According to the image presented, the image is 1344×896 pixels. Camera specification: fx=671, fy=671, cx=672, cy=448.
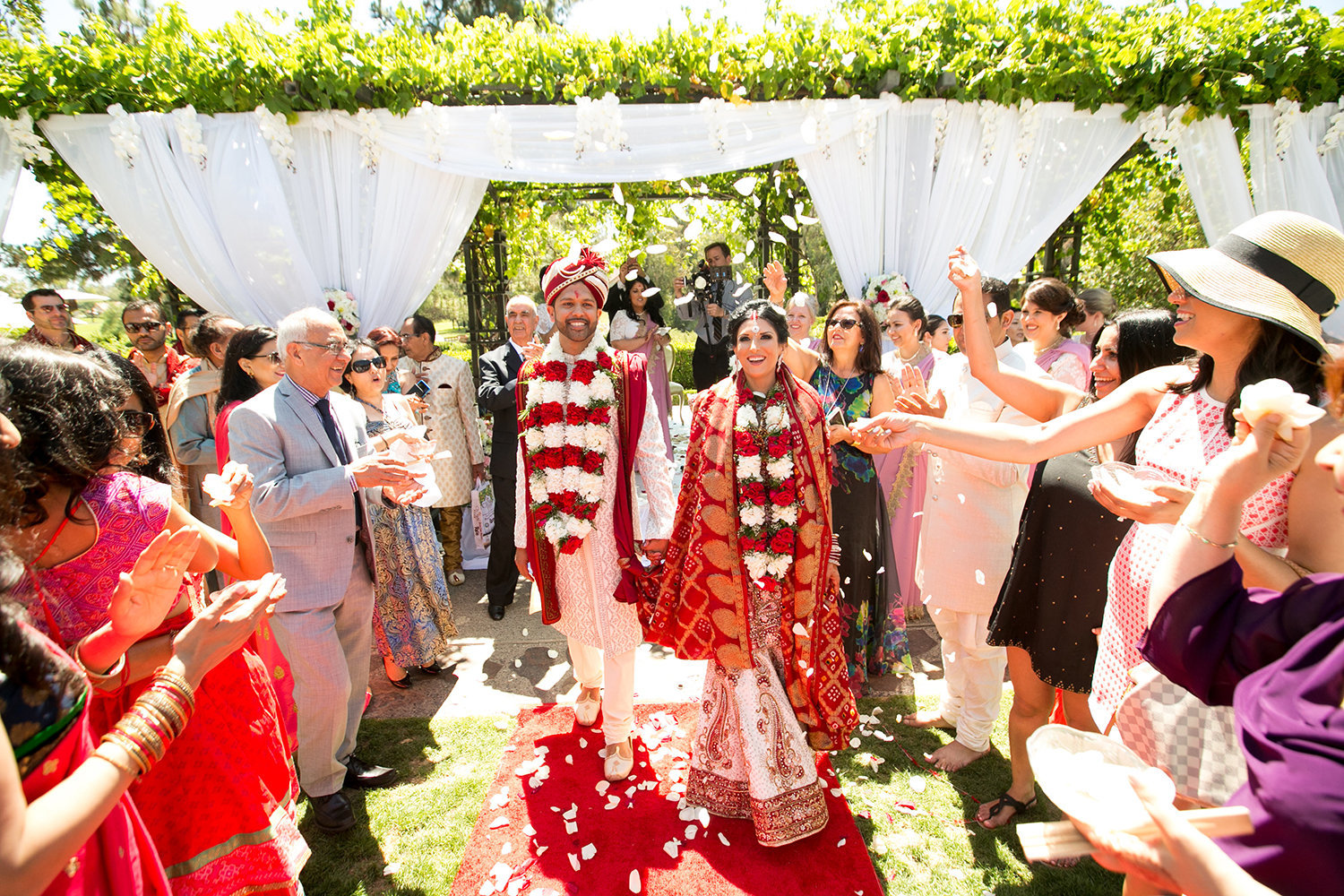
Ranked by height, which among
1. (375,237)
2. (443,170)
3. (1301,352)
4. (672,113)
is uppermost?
(672,113)

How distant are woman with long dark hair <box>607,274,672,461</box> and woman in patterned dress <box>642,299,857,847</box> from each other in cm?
390

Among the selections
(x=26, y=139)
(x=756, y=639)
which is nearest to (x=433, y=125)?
(x=26, y=139)

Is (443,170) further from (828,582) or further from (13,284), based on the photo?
(13,284)

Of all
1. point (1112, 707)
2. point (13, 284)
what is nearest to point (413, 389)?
point (1112, 707)

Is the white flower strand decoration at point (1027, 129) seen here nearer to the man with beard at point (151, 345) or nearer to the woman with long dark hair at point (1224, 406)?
the woman with long dark hair at point (1224, 406)

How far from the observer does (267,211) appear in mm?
5375

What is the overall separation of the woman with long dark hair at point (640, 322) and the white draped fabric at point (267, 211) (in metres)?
1.86

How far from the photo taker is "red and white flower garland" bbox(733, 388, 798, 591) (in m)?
2.80

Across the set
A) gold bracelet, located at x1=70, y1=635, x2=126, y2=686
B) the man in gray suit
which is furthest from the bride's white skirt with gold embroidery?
gold bracelet, located at x1=70, y1=635, x2=126, y2=686

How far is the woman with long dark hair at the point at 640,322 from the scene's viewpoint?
6902 millimetres

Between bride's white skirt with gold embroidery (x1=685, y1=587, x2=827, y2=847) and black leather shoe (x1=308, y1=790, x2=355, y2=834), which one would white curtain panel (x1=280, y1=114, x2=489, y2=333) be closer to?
black leather shoe (x1=308, y1=790, x2=355, y2=834)

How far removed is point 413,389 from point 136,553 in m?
3.60

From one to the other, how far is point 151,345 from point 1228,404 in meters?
6.63

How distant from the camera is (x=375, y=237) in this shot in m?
5.60
